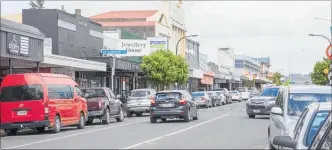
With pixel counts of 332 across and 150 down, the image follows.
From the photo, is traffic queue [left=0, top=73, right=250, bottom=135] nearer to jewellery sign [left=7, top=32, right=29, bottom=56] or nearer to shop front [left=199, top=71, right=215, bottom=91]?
jewellery sign [left=7, top=32, right=29, bottom=56]

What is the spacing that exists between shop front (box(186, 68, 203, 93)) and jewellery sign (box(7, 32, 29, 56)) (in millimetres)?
44997

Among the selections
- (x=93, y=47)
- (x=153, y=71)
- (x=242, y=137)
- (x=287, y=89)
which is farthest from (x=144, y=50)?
(x=287, y=89)

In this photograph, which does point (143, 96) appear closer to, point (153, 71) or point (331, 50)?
point (331, 50)

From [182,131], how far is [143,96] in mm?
13654

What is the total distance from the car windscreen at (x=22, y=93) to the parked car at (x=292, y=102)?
10351mm

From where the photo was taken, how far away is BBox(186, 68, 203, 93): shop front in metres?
72.3

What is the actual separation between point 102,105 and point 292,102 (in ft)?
49.5

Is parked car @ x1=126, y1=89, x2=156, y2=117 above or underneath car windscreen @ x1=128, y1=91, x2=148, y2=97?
underneath

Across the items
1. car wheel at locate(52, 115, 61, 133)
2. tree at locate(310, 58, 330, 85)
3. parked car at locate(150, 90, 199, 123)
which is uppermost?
tree at locate(310, 58, 330, 85)

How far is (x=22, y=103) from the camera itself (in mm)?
21609

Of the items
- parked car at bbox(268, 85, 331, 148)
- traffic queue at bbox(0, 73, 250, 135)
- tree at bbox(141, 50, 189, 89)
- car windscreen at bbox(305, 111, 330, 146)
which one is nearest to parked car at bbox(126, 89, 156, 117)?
traffic queue at bbox(0, 73, 250, 135)

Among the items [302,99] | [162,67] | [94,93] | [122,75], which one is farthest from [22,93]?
[122,75]

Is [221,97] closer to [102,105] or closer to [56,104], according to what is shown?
[102,105]

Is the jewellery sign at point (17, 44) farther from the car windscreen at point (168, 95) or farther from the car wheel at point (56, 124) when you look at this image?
the car windscreen at point (168, 95)
